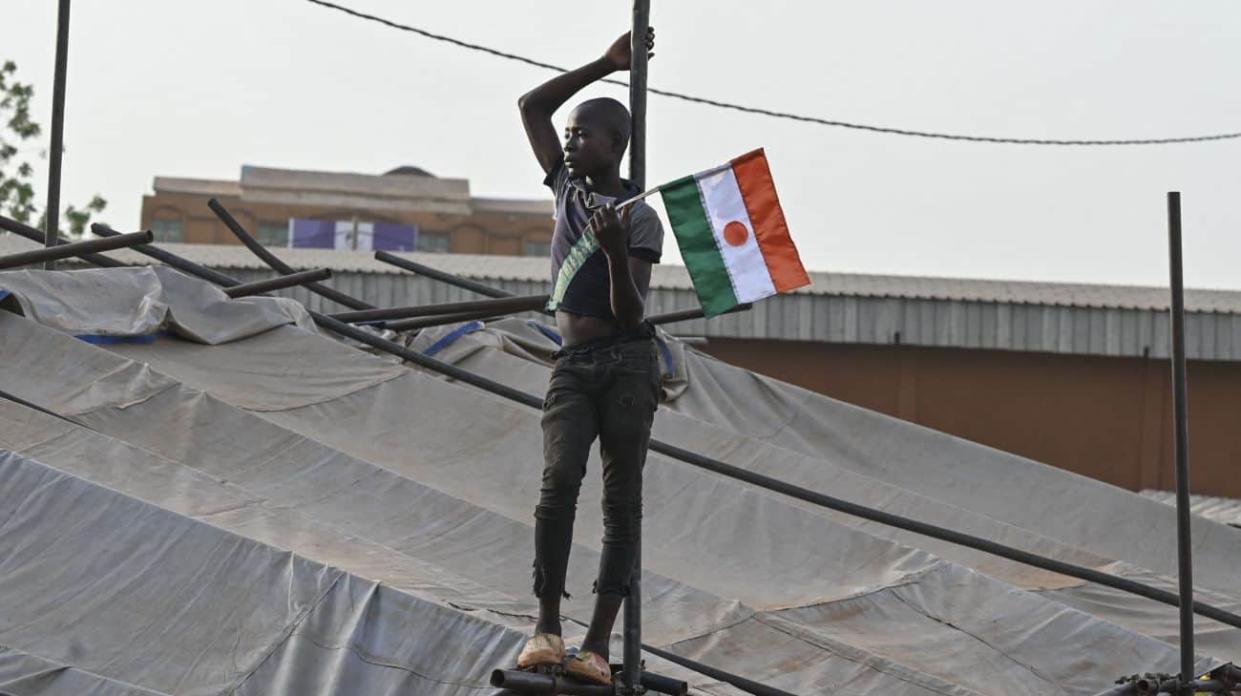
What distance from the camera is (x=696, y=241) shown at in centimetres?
549

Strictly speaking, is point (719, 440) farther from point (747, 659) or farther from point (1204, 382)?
point (1204, 382)

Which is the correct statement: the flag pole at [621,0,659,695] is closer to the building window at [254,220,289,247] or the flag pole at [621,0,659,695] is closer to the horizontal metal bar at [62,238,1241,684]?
the horizontal metal bar at [62,238,1241,684]

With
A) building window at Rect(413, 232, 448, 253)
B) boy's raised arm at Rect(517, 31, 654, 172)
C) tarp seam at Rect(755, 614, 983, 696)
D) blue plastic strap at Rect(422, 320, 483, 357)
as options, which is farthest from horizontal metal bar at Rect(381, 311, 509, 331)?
building window at Rect(413, 232, 448, 253)

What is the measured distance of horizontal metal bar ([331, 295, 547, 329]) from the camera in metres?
8.03

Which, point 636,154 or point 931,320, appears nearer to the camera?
point 636,154

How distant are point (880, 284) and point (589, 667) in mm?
16033

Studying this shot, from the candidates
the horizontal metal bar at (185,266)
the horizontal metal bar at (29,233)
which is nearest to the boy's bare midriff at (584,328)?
the horizontal metal bar at (185,266)

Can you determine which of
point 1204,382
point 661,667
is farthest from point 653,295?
point 661,667

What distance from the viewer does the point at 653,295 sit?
18.1 m

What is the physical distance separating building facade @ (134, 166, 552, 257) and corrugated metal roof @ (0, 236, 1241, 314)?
16.8 m

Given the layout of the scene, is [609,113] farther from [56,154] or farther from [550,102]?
[56,154]

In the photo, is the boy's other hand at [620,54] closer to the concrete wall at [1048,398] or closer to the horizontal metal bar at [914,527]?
the horizontal metal bar at [914,527]

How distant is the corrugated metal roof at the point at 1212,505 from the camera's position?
14.7 metres

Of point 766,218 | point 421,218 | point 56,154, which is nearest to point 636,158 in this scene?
point 766,218
